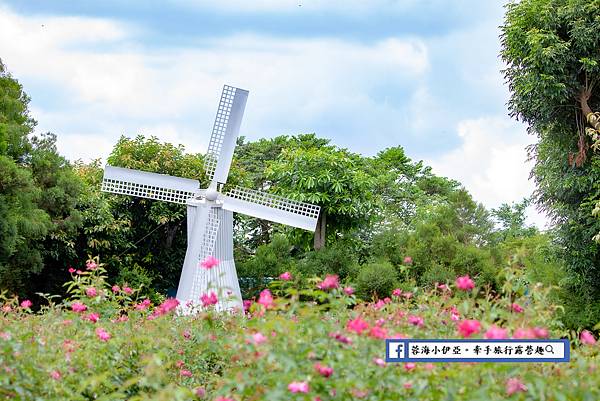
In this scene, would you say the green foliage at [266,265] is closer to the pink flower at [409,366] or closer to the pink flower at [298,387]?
the pink flower at [409,366]

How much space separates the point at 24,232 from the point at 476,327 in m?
9.70

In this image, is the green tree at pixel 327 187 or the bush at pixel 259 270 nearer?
the green tree at pixel 327 187

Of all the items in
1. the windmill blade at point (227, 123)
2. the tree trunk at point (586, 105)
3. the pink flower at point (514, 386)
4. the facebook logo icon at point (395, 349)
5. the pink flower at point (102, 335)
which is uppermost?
the tree trunk at point (586, 105)

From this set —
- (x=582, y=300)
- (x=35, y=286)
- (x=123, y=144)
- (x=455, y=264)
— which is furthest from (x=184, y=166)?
(x=582, y=300)

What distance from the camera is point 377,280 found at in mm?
12867

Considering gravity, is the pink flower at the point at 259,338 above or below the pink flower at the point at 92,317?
below

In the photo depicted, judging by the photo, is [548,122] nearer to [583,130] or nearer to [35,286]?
[583,130]

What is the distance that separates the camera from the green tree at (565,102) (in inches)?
483

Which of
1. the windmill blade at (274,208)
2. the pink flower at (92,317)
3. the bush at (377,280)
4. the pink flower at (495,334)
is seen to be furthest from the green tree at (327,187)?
the pink flower at (495,334)

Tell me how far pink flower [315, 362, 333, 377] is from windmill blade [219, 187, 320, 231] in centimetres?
854

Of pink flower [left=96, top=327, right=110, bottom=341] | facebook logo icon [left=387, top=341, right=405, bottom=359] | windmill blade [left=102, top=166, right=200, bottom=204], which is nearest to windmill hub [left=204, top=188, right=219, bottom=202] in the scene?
windmill blade [left=102, top=166, right=200, bottom=204]

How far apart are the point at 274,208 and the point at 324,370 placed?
9124 millimetres

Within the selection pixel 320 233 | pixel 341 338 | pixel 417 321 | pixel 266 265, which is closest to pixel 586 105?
pixel 320 233

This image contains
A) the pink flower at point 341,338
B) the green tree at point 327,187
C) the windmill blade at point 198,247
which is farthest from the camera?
the green tree at point 327,187
